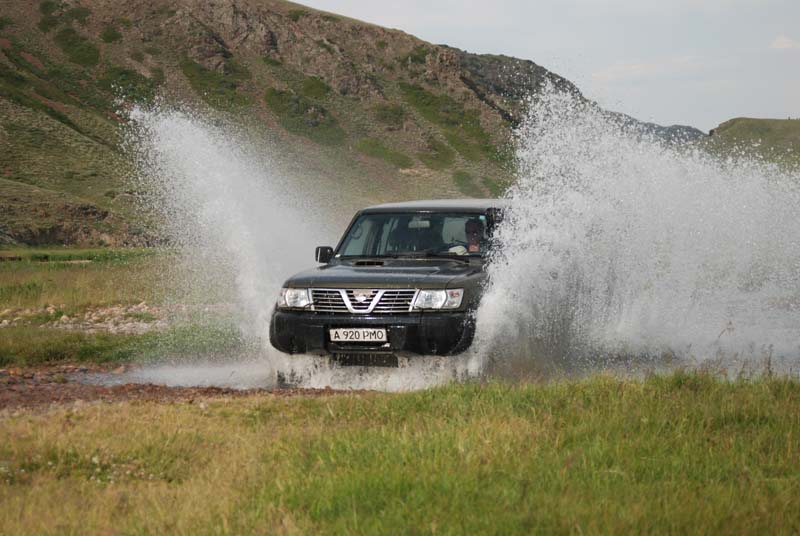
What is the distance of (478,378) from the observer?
9203 millimetres

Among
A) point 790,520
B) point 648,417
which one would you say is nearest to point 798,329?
point 648,417

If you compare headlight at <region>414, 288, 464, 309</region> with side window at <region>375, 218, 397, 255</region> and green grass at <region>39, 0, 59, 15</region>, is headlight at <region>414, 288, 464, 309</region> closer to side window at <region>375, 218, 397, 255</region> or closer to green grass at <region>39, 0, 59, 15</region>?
side window at <region>375, 218, 397, 255</region>

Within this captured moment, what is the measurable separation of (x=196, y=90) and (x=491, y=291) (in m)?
97.6

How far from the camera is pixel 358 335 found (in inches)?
363

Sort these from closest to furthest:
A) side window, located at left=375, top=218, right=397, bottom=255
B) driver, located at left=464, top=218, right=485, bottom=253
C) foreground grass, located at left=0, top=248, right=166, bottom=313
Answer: driver, located at left=464, top=218, right=485, bottom=253 < side window, located at left=375, top=218, right=397, bottom=255 < foreground grass, located at left=0, top=248, right=166, bottom=313

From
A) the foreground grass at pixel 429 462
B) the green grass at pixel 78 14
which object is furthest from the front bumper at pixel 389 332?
the green grass at pixel 78 14

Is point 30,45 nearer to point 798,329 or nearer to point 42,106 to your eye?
point 42,106

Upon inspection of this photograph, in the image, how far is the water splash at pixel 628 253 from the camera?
1031cm

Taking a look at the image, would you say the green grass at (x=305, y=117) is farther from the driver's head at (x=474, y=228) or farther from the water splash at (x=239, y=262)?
the driver's head at (x=474, y=228)

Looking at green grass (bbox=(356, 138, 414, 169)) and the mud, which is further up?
A: green grass (bbox=(356, 138, 414, 169))

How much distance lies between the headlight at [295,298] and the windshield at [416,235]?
4.30 feet

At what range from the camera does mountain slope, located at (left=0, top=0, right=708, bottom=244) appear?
3302 inches

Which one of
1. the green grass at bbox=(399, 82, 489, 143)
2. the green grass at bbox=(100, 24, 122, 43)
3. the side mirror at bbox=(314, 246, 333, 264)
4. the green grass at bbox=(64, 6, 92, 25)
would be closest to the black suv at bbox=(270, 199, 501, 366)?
the side mirror at bbox=(314, 246, 333, 264)

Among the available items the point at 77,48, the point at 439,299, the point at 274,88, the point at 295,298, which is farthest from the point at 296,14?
the point at 439,299
